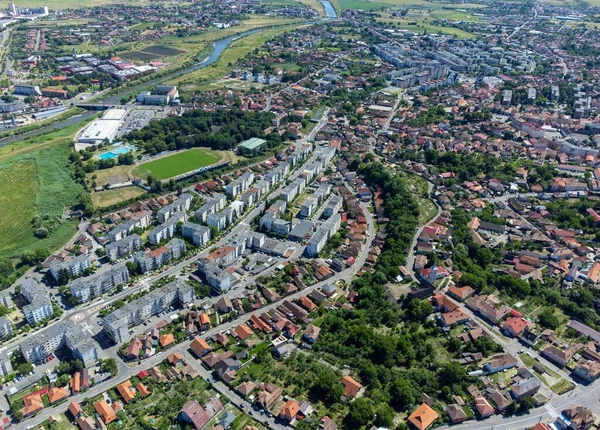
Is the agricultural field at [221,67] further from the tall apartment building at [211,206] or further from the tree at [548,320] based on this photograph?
the tree at [548,320]

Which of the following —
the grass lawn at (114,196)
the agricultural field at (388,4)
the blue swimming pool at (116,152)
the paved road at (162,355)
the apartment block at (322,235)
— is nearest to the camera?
the paved road at (162,355)

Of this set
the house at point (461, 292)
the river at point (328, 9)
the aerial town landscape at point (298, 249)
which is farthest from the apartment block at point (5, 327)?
the river at point (328, 9)

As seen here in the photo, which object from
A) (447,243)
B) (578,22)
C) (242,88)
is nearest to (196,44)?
(242,88)

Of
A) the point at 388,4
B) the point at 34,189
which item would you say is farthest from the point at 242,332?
the point at 388,4

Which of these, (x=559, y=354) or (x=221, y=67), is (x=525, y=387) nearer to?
(x=559, y=354)

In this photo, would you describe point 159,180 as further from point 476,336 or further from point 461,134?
point 461,134
